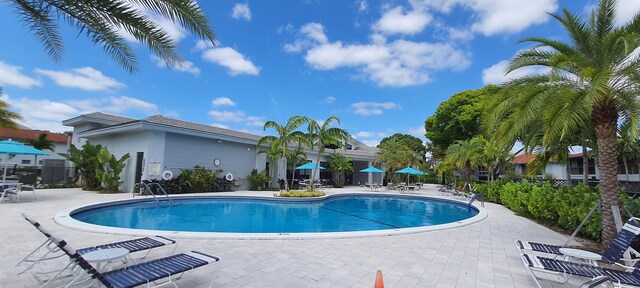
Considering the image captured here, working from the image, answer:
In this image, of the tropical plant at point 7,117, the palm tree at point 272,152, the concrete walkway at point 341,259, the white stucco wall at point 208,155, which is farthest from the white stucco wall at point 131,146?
the concrete walkway at point 341,259

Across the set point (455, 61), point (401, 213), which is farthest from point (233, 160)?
point (455, 61)

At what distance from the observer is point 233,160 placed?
21.2 meters

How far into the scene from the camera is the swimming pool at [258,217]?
356 inches

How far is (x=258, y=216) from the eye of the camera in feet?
40.8

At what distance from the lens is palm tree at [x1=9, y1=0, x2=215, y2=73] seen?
4895mm

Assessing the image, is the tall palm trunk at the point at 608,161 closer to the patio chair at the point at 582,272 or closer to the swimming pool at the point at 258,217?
the patio chair at the point at 582,272

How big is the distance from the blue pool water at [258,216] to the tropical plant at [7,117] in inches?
440

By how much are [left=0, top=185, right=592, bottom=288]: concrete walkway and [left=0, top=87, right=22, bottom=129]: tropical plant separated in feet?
46.5

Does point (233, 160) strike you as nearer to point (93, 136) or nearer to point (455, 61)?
point (93, 136)

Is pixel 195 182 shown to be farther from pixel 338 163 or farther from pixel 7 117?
pixel 338 163

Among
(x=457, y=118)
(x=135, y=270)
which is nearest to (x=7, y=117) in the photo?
(x=135, y=270)

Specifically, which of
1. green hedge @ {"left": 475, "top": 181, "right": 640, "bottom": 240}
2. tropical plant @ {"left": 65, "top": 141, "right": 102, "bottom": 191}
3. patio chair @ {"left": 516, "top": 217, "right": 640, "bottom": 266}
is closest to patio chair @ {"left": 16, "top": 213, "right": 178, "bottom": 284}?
patio chair @ {"left": 516, "top": 217, "right": 640, "bottom": 266}

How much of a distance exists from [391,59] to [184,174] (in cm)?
1456

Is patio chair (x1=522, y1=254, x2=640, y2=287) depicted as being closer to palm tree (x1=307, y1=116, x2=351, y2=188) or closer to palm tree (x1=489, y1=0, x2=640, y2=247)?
palm tree (x1=489, y1=0, x2=640, y2=247)
